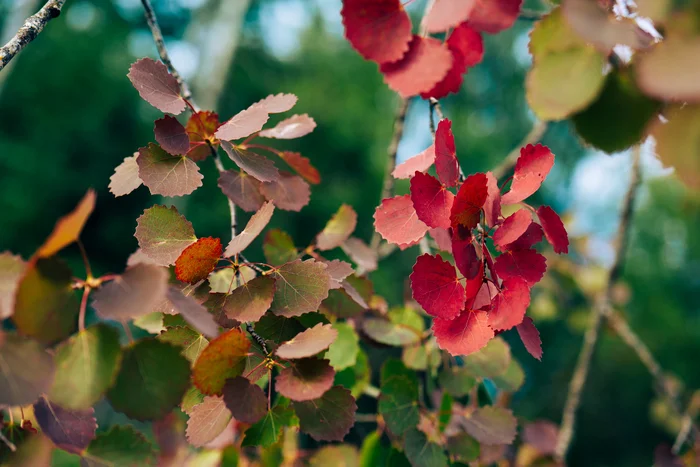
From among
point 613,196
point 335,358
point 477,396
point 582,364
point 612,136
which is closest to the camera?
point 612,136

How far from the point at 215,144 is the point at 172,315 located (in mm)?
216

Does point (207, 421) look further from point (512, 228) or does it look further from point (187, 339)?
point (512, 228)

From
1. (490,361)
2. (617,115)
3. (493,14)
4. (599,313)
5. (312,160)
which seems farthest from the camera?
(312,160)

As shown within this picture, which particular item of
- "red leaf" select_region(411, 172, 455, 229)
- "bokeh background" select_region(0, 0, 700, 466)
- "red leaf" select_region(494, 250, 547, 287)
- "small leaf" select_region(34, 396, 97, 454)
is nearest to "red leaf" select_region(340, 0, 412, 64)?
"red leaf" select_region(411, 172, 455, 229)

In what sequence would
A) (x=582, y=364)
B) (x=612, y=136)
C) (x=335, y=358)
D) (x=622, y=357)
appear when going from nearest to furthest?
(x=612, y=136), (x=335, y=358), (x=582, y=364), (x=622, y=357)

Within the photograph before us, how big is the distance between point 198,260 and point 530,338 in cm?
35

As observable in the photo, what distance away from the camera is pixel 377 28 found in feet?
1.53

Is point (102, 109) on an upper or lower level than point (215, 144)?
lower

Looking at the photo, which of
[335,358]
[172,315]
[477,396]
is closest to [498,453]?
[477,396]

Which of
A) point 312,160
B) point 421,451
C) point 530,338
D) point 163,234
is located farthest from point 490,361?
point 312,160

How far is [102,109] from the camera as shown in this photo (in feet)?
28.2

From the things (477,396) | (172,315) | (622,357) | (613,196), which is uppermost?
(172,315)

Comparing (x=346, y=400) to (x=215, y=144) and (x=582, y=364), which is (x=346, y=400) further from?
(x=582, y=364)

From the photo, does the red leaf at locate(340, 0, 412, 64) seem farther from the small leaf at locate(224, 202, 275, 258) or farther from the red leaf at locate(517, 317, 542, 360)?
the red leaf at locate(517, 317, 542, 360)
